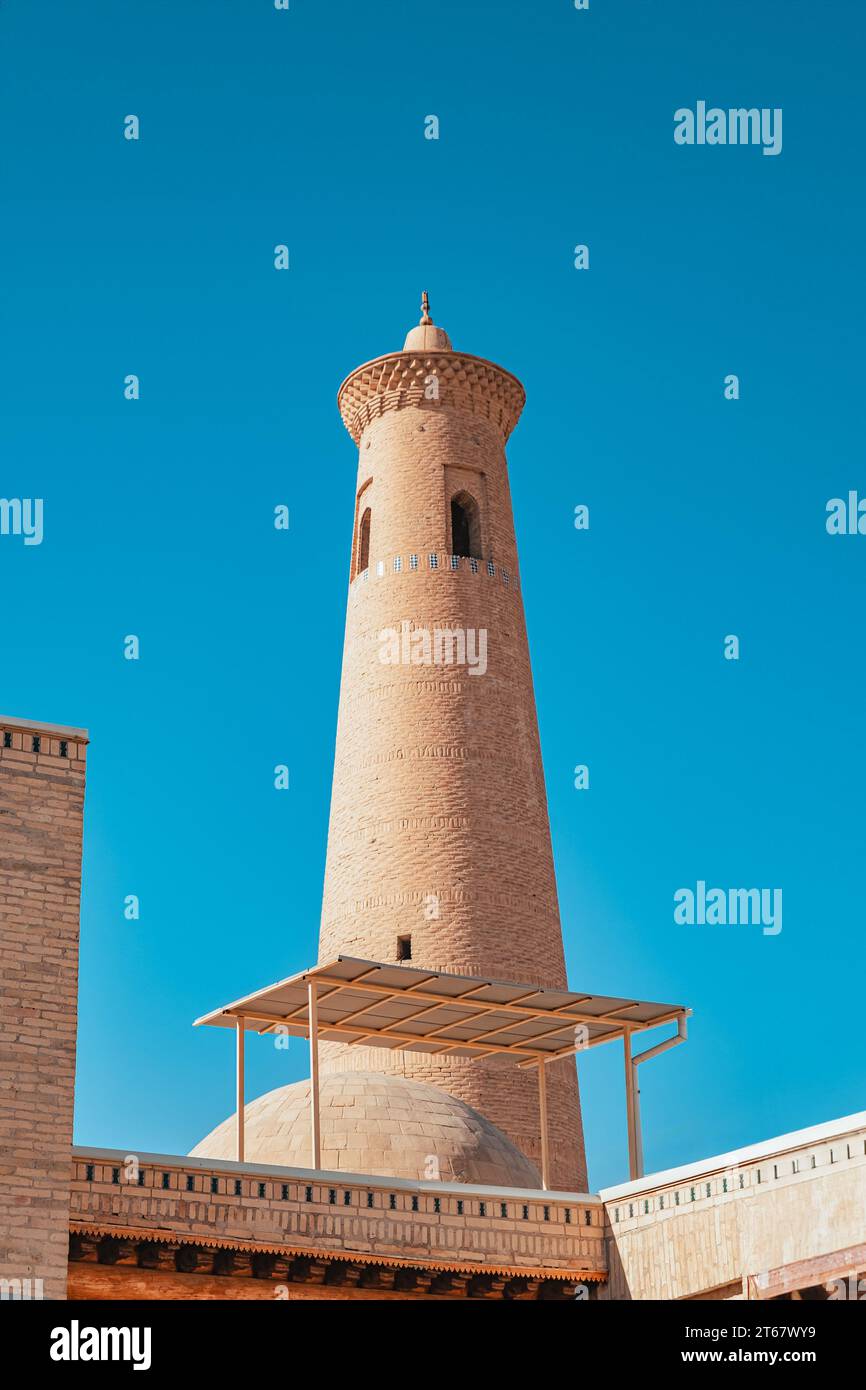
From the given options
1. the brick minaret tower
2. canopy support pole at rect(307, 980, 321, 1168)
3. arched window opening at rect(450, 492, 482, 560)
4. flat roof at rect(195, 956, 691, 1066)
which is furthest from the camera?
arched window opening at rect(450, 492, 482, 560)

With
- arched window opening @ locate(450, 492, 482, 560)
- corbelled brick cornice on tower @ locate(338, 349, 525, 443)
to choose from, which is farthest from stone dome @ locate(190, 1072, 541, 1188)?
corbelled brick cornice on tower @ locate(338, 349, 525, 443)

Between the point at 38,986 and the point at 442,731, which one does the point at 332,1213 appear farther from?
the point at 442,731

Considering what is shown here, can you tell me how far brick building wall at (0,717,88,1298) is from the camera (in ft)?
57.0

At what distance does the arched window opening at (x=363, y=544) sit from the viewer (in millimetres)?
32438

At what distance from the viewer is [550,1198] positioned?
2128 centimetres

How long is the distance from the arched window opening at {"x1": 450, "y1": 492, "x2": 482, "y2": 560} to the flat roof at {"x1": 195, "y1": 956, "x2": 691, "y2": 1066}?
30.9ft

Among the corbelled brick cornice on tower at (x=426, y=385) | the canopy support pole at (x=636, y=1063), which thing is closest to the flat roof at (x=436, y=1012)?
the canopy support pole at (x=636, y=1063)

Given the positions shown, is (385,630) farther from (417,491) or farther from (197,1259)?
(197,1259)

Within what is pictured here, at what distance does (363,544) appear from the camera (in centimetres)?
3269

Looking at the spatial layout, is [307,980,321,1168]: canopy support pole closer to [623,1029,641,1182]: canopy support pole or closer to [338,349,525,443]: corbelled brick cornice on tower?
[623,1029,641,1182]: canopy support pole

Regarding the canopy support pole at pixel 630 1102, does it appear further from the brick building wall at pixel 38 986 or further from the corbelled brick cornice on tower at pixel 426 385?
the corbelled brick cornice on tower at pixel 426 385

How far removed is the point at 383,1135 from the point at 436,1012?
56.4 inches

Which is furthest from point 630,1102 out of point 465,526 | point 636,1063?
point 465,526
